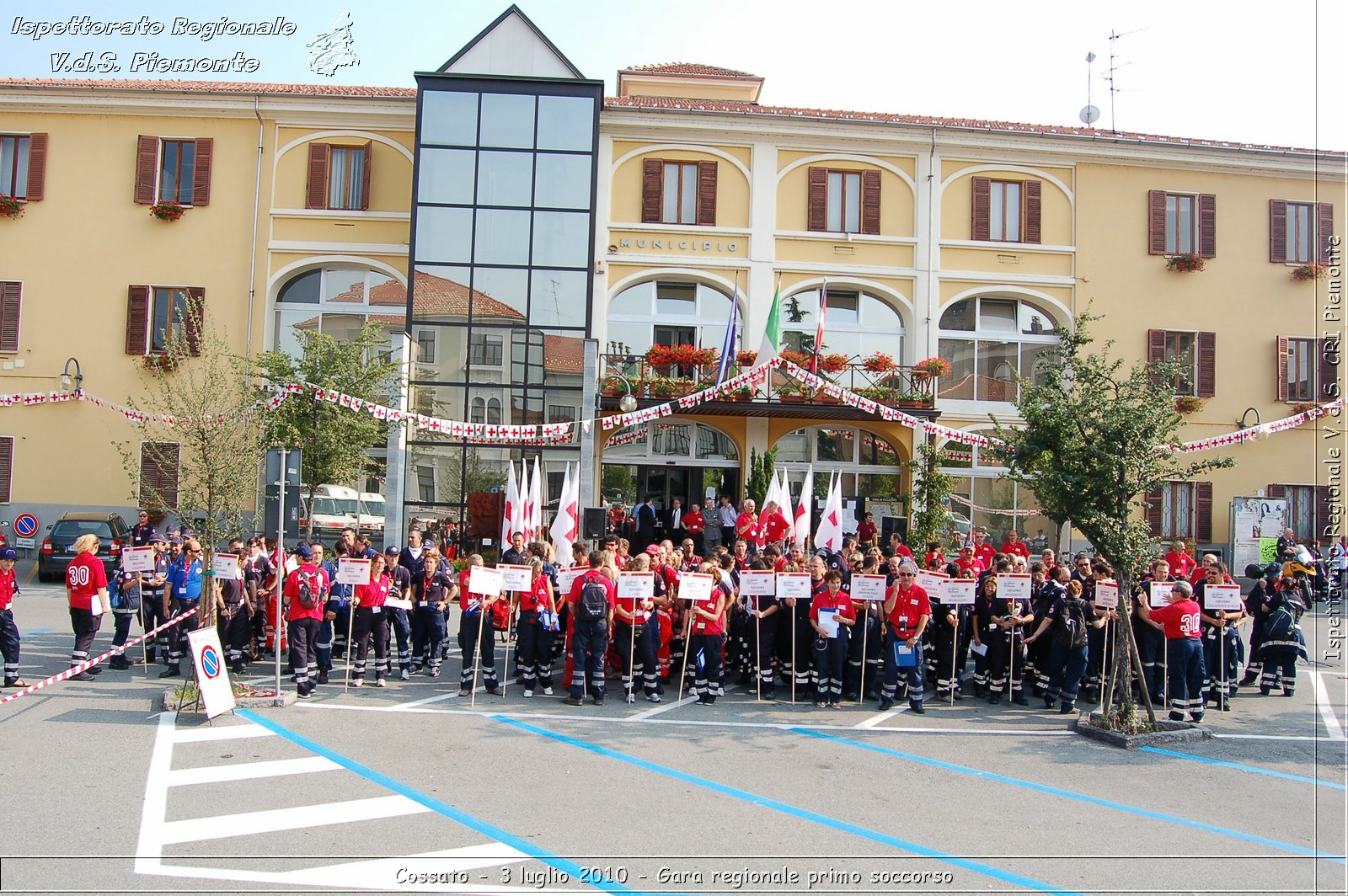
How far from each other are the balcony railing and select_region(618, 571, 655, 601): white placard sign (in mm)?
12275

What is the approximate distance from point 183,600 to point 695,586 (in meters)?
6.62

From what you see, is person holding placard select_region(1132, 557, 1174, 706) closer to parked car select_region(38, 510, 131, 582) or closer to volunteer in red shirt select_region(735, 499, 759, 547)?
volunteer in red shirt select_region(735, 499, 759, 547)

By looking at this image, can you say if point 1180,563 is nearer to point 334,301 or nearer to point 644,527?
point 644,527

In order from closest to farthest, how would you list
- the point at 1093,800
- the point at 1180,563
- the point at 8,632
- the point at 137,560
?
the point at 1093,800 → the point at 8,632 → the point at 137,560 → the point at 1180,563

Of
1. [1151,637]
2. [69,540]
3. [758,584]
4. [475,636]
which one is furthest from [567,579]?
[69,540]

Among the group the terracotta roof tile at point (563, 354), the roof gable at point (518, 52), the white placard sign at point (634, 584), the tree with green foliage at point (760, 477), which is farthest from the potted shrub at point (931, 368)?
the white placard sign at point (634, 584)

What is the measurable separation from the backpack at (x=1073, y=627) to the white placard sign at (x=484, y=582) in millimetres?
6600

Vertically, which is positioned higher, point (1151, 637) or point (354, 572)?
point (354, 572)

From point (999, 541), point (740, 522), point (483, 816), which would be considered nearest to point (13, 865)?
point (483, 816)

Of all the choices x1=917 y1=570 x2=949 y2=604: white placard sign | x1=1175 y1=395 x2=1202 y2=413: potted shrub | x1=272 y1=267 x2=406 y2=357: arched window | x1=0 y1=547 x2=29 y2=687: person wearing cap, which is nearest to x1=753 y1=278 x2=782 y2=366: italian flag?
x1=272 y1=267 x2=406 y2=357: arched window

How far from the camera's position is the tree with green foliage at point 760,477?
2419cm

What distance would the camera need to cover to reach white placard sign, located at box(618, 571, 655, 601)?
1127 centimetres

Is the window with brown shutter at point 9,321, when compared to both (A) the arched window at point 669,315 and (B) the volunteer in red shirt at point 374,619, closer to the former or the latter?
(A) the arched window at point 669,315

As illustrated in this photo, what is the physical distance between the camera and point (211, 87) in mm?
25766
